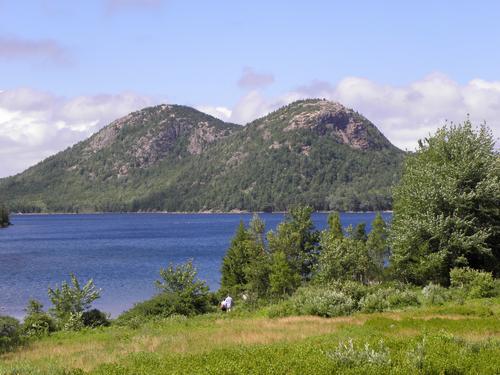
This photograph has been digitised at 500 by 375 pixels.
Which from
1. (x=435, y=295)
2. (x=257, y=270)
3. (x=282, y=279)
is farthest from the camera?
(x=257, y=270)

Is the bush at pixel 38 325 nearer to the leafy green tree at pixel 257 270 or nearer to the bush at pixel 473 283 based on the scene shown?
the leafy green tree at pixel 257 270

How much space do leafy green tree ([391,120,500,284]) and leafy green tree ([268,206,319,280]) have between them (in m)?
14.5

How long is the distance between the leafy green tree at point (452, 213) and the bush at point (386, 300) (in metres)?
7.27

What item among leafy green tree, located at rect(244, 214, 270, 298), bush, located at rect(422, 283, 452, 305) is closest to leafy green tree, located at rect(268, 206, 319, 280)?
leafy green tree, located at rect(244, 214, 270, 298)

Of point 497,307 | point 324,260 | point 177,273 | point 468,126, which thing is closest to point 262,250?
point 324,260

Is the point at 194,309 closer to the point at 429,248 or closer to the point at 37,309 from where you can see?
the point at 37,309

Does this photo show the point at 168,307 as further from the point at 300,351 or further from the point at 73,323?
the point at 300,351

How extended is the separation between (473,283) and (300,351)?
23.1 m

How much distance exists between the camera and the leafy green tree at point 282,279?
5131 centimetres

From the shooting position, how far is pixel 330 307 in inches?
1150

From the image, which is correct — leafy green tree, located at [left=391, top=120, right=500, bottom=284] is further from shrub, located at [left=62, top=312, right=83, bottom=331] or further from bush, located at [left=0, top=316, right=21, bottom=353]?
bush, located at [left=0, top=316, right=21, bottom=353]

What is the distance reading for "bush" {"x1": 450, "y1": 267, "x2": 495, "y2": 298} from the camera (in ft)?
108

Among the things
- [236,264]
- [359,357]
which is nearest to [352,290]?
[359,357]

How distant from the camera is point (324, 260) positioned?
50406mm
